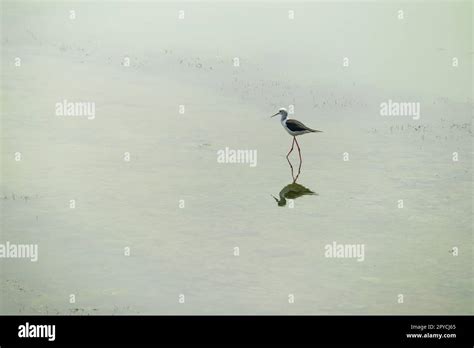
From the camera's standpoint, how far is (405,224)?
48.9ft

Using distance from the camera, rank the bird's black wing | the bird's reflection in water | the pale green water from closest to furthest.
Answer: the pale green water < the bird's reflection in water < the bird's black wing

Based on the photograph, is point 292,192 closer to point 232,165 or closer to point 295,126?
point 232,165

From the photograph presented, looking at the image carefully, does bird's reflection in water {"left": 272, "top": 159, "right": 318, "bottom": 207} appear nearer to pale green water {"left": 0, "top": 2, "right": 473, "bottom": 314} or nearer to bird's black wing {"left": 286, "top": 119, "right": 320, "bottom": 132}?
pale green water {"left": 0, "top": 2, "right": 473, "bottom": 314}

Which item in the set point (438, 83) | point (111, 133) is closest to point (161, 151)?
point (111, 133)

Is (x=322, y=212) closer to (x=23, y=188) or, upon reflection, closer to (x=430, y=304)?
(x=430, y=304)

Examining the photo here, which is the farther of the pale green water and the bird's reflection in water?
the bird's reflection in water

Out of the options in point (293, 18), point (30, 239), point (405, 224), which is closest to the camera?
point (30, 239)

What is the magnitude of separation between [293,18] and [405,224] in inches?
494

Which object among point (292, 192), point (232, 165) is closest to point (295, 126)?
point (232, 165)

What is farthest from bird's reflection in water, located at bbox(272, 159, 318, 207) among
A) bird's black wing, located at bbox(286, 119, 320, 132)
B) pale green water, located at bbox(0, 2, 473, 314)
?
bird's black wing, located at bbox(286, 119, 320, 132)

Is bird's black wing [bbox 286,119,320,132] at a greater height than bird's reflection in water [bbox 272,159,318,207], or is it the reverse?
bird's black wing [bbox 286,119,320,132]

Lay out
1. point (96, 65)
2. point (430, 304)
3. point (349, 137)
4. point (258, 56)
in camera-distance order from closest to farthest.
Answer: point (430, 304) < point (349, 137) < point (96, 65) < point (258, 56)

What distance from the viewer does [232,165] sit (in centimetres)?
1712

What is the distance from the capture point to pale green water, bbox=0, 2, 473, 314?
41.5ft
